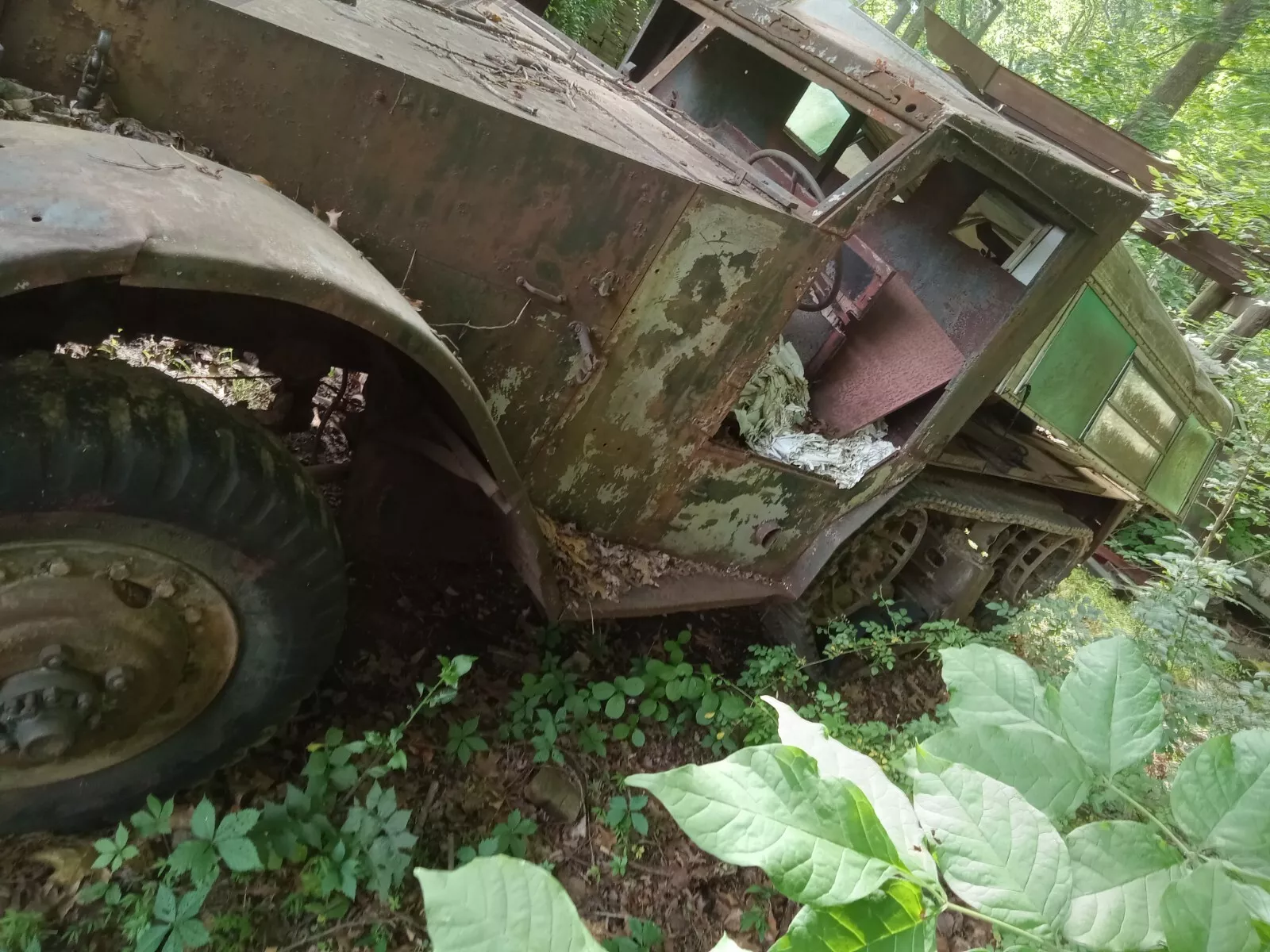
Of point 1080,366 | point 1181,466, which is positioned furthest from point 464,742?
point 1181,466

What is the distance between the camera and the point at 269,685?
1.99m

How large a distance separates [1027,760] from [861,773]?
0.55ft

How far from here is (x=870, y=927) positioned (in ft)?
2.44

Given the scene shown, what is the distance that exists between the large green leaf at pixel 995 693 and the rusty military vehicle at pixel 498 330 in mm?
1160

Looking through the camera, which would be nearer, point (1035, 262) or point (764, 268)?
point (764, 268)

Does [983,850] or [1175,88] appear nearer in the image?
[983,850]

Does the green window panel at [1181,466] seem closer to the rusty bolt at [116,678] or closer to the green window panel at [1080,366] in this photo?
the green window panel at [1080,366]

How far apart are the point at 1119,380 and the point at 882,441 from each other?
1.03 meters

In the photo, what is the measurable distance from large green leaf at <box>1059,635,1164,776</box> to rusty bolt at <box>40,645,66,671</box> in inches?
68.0

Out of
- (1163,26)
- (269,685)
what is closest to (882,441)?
(269,685)

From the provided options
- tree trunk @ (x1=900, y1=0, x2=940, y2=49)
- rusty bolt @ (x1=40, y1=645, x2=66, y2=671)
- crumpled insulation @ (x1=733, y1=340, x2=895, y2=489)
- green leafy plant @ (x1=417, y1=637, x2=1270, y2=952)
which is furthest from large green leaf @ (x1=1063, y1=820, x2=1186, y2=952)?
tree trunk @ (x1=900, y1=0, x2=940, y2=49)

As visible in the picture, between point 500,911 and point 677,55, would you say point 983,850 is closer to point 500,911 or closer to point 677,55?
point 500,911

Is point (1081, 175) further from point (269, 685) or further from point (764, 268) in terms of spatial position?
point (269, 685)

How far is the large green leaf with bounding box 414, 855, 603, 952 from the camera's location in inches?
26.3
